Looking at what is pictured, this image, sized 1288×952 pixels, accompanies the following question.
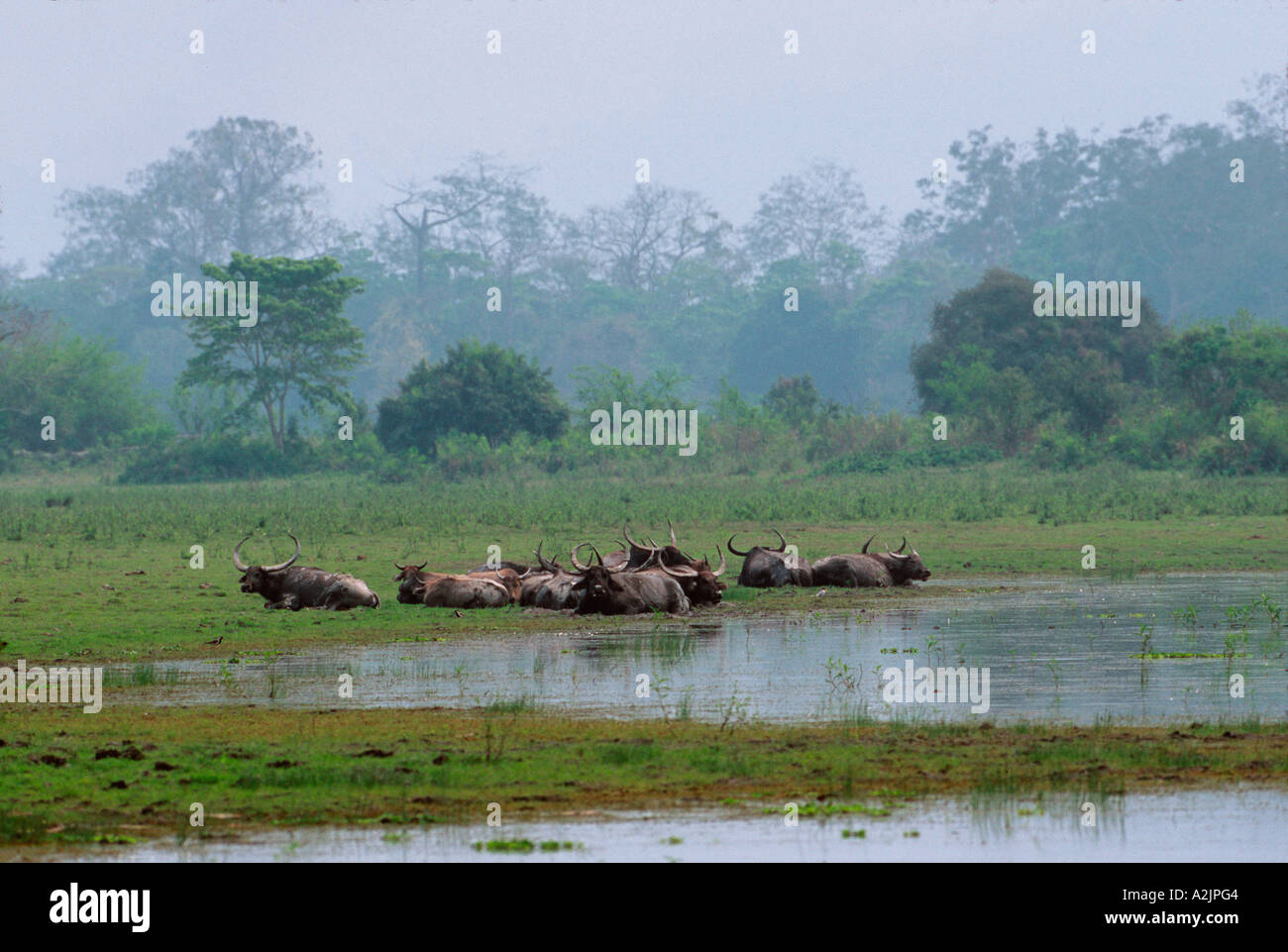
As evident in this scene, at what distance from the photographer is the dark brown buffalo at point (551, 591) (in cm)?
1496

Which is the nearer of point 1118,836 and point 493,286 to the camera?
point 1118,836

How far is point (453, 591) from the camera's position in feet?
50.2

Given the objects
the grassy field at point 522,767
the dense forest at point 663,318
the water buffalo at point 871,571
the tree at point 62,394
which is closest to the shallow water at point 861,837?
the grassy field at point 522,767

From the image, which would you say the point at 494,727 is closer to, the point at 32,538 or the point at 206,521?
the point at 32,538

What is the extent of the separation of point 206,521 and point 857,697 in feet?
57.1

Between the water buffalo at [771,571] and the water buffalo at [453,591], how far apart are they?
2.85 meters

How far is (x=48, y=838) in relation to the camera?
6500mm

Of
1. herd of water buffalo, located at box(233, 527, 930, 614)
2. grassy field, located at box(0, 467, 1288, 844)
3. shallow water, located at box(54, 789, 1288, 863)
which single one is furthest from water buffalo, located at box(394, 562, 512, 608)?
→ shallow water, located at box(54, 789, 1288, 863)

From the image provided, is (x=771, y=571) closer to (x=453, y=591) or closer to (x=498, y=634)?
(x=453, y=591)

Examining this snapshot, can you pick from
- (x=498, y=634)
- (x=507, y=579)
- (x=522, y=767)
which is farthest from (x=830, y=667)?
(x=507, y=579)

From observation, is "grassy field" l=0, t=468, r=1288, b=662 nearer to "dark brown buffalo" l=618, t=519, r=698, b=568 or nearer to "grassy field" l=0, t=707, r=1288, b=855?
→ "dark brown buffalo" l=618, t=519, r=698, b=568

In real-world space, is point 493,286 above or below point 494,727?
above

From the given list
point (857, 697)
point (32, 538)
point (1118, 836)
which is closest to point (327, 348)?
point (32, 538)
